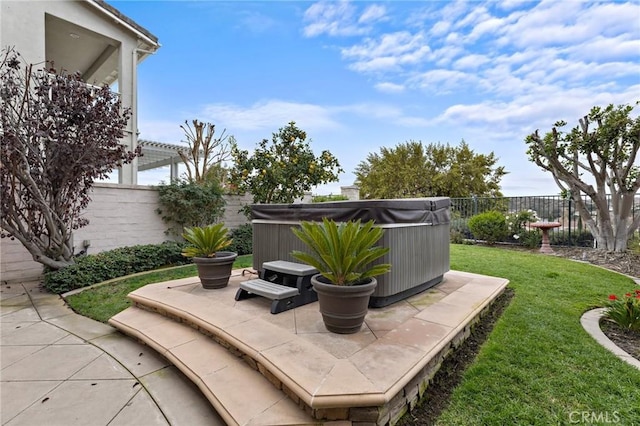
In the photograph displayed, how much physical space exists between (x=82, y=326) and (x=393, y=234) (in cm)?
373

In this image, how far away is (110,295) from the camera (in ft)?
14.5

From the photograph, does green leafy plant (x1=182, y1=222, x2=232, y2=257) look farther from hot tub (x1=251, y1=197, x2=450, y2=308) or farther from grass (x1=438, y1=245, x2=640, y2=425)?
grass (x1=438, y1=245, x2=640, y2=425)

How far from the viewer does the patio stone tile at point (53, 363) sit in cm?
243

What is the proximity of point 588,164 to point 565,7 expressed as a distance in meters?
4.21

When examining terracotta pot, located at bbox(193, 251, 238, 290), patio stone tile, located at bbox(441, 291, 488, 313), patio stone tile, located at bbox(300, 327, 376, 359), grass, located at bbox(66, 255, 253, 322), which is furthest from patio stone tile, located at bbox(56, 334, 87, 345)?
patio stone tile, located at bbox(441, 291, 488, 313)

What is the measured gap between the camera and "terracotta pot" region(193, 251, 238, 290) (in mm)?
3854

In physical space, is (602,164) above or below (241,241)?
above

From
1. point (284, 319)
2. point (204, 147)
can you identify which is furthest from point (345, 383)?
point (204, 147)

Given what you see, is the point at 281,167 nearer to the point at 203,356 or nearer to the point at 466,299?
the point at 466,299

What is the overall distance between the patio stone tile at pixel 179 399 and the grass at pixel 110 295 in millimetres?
1791

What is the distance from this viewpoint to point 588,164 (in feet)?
24.8

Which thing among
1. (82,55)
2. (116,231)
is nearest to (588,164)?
(116,231)

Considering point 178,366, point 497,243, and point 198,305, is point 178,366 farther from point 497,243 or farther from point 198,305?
point 497,243

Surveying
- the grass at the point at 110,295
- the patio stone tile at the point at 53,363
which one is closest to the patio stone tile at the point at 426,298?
the patio stone tile at the point at 53,363
